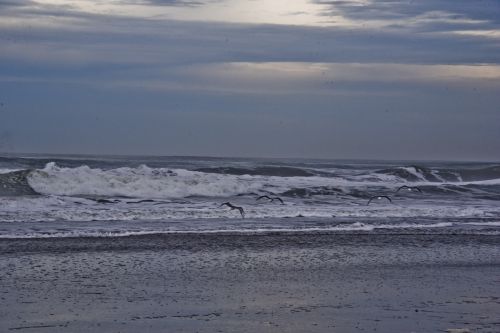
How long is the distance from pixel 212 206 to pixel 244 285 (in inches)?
498

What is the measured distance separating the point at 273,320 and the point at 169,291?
2047 mm

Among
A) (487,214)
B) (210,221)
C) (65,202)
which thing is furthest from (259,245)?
(487,214)

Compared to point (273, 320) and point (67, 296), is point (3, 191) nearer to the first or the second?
point (67, 296)

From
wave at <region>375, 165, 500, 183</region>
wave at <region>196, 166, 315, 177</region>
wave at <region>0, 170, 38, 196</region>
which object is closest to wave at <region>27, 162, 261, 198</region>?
wave at <region>0, 170, 38, 196</region>

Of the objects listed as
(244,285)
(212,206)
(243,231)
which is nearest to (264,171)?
(212,206)

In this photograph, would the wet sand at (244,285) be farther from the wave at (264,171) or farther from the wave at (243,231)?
the wave at (264,171)


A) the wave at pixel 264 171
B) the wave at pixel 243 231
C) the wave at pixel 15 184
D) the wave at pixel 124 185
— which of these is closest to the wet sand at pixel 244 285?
the wave at pixel 243 231

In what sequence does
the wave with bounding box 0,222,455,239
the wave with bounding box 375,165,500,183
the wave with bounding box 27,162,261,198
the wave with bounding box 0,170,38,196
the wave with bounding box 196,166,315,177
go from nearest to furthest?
the wave with bounding box 0,222,455,239
the wave with bounding box 0,170,38,196
the wave with bounding box 27,162,261,198
the wave with bounding box 196,166,315,177
the wave with bounding box 375,165,500,183

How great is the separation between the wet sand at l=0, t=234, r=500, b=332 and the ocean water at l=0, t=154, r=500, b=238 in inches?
93.1

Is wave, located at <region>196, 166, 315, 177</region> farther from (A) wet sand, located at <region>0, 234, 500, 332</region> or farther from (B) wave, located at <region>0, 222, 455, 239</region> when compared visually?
(A) wet sand, located at <region>0, 234, 500, 332</region>

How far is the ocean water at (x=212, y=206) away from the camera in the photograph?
1789 centimetres

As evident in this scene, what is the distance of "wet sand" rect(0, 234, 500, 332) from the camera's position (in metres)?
8.31

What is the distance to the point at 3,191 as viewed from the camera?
26125mm

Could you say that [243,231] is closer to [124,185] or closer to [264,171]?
[124,185]
